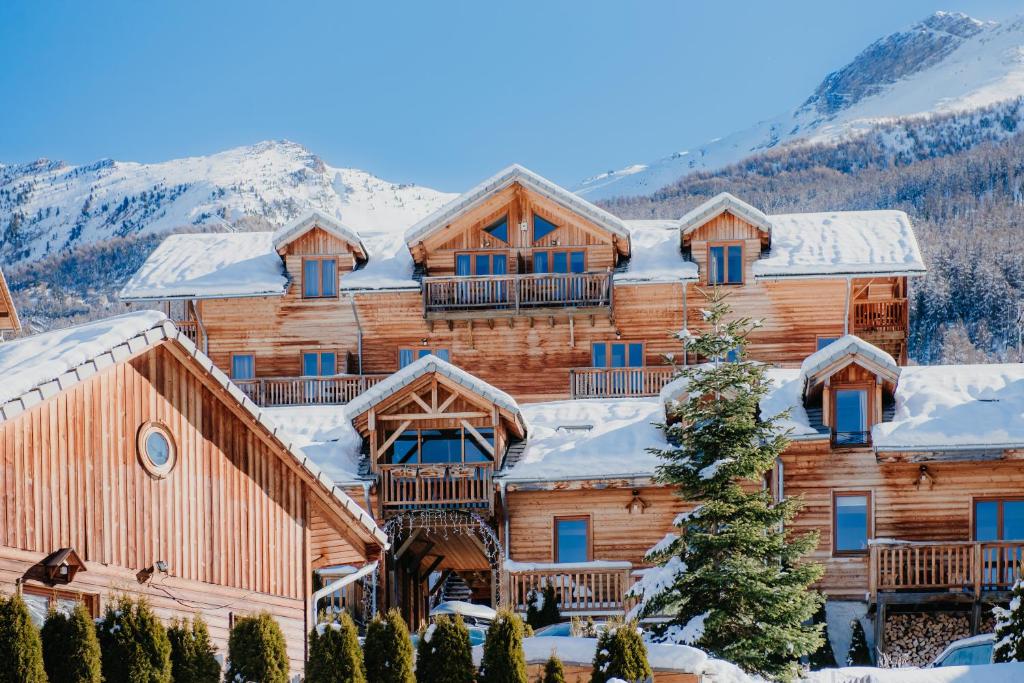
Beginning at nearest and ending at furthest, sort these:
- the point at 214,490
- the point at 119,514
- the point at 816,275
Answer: the point at 119,514 → the point at 214,490 → the point at 816,275

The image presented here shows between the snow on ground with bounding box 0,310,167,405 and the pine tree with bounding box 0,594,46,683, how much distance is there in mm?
2437

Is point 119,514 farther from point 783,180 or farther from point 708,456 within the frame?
point 783,180

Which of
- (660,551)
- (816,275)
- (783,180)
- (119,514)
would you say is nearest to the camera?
(119,514)

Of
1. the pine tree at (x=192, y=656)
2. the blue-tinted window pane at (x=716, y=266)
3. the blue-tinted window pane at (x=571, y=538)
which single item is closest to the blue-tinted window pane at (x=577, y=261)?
the blue-tinted window pane at (x=716, y=266)

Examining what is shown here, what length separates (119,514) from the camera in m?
18.3

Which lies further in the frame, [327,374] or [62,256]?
[62,256]

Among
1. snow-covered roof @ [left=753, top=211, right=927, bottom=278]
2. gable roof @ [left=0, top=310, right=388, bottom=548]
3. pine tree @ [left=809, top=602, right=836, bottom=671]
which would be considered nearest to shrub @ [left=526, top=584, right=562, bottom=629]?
pine tree @ [left=809, top=602, right=836, bottom=671]

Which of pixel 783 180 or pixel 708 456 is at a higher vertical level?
pixel 783 180

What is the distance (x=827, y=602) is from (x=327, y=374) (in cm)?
1734

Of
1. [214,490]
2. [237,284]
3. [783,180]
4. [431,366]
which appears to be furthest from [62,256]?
[214,490]

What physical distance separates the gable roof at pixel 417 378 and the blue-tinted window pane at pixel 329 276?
12311 millimetres

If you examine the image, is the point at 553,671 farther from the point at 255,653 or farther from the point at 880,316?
the point at 880,316

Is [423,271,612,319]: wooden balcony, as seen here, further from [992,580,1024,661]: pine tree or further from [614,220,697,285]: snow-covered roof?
[992,580,1024,661]: pine tree

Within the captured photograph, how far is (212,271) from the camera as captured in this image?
144ft
